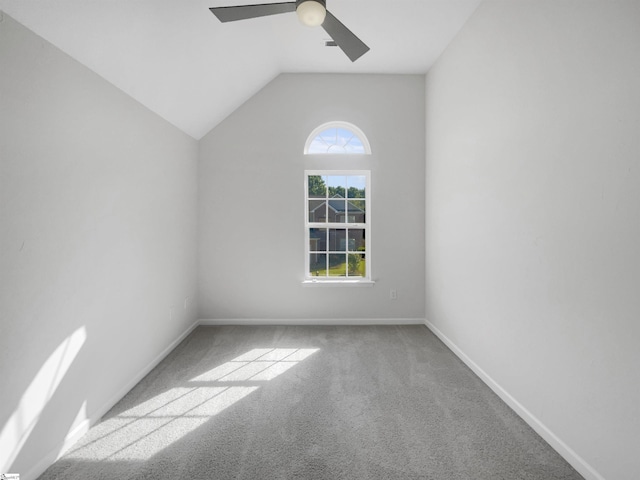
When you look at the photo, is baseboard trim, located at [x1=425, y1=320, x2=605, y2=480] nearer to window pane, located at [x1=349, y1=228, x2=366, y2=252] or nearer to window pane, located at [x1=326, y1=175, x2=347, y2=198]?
window pane, located at [x1=349, y1=228, x2=366, y2=252]

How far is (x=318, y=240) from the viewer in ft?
13.5

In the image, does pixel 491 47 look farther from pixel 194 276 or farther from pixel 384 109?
pixel 194 276

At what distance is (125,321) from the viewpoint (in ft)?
7.84

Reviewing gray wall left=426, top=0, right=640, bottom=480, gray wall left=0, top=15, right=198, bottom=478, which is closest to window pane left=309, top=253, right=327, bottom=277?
gray wall left=426, top=0, right=640, bottom=480

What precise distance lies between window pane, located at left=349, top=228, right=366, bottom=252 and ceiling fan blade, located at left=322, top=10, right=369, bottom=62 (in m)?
2.31

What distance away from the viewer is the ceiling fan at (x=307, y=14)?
65.0 inches

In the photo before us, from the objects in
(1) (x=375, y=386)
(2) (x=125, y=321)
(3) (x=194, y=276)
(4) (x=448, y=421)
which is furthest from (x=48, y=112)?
(4) (x=448, y=421)

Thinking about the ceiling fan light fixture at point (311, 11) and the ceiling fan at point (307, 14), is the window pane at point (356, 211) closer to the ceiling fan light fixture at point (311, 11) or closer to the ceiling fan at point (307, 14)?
the ceiling fan at point (307, 14)

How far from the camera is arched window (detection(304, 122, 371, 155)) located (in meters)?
4.04

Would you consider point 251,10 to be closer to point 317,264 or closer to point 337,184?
point 337,184

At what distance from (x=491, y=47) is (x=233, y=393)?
332cm

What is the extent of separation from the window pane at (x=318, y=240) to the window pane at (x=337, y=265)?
16cm

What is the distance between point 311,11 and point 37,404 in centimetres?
Answer: 243

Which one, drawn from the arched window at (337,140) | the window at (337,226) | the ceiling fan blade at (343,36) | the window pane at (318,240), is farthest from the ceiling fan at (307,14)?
the window pane at (318,240)
